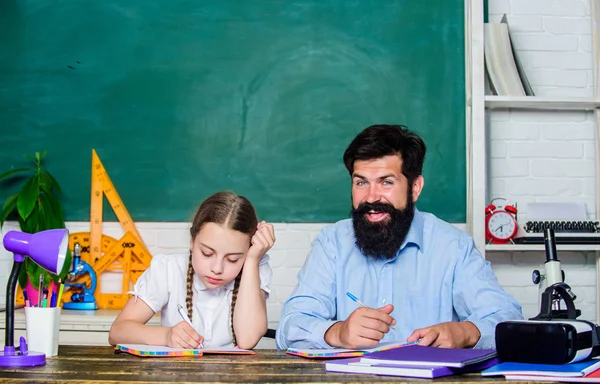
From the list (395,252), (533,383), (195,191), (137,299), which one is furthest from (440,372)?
(195,191)

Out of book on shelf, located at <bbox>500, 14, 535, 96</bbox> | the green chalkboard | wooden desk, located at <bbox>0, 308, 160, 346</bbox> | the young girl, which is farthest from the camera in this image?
the green chalkboard

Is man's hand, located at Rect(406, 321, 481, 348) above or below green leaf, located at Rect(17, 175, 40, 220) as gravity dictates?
below

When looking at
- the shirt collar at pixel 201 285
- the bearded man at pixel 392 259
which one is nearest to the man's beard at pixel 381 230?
the bearded man at pixel 392 259

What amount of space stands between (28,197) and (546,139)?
7.20 ft

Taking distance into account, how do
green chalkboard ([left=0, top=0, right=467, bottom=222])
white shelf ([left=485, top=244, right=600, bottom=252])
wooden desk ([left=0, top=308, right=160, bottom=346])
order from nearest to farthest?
wooden desk ([left=0, top=308, right=160, bottom=346]) < white shelf ([left=485, top=244, right=600, bottom=252]) < green chalkboard ([left=0, top=0, right=467, bottom=222])

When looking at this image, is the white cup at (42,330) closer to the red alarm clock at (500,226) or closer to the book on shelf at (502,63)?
the red alarm clock at (500,226)

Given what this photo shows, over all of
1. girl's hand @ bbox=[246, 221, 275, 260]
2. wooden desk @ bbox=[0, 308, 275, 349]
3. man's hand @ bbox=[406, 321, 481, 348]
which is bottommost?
wooden desk @ bbox=[0, 308, 275, 349]

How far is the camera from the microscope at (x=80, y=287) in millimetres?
3020

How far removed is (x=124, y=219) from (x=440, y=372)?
2132 millimetres

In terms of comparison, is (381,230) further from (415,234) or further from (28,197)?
(28,197)

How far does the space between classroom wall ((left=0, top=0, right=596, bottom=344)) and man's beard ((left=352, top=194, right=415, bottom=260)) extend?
926mm

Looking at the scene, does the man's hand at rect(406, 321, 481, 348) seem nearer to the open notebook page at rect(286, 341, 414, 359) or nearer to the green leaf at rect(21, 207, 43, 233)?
the open notebook page at rect(286, 341, 414, 359)

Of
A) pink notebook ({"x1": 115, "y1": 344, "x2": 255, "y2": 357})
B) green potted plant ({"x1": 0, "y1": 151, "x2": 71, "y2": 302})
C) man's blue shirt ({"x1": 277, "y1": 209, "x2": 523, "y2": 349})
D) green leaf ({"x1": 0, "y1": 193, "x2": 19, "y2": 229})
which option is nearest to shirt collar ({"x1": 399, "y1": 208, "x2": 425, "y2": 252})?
man's blue shirt ({"x1": 277, "y1": 209, "x2": 523, "y2": 349})

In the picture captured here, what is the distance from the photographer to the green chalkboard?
3.17 metres
